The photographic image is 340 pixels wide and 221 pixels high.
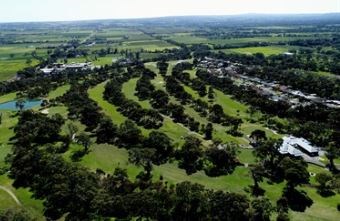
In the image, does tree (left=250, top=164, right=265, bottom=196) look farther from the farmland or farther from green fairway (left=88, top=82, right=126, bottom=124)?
green fairway (left=88, top=82, right=126, bottom=124)

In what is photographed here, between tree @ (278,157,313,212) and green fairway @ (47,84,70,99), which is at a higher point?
tree @ (278,157,313,212)


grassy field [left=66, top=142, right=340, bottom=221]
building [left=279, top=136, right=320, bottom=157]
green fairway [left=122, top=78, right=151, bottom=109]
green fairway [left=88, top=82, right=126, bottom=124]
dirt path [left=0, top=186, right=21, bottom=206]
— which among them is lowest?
dirt path [left=0, top=186, right=21, bottom=206]

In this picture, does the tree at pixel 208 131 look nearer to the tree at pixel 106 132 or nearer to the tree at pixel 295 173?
the tree at pixel 106 132

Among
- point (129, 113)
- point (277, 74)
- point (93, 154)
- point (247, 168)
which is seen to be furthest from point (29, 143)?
point (277, 74)

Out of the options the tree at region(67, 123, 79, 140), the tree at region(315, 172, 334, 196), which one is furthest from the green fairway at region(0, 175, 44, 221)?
the tree at region(315, 172, 334, 196)

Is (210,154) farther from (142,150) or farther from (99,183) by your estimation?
(99,183)

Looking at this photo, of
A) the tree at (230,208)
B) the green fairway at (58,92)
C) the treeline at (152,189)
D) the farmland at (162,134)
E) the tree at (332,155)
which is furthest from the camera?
the green fairway at (58,92)

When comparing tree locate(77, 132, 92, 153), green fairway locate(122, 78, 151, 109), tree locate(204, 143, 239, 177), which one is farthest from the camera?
green fairway locate(122, 78, 151, 109)

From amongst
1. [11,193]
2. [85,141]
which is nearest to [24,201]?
[11,193]

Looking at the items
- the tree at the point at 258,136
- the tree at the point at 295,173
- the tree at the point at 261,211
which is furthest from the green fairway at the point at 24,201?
the tree at the point at 258,136
